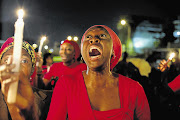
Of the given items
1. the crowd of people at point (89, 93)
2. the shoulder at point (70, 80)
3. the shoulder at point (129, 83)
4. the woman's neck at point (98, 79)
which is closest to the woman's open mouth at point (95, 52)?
the crowd of people at point (89, 93)

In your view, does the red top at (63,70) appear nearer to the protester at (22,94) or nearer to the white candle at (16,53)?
the protester at (22,94)

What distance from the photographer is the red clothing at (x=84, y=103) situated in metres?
1.84

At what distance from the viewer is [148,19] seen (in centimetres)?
2977

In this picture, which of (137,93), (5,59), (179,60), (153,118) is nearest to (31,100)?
(5,59)

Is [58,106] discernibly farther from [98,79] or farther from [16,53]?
[16,53]

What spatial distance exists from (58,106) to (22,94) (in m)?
0.38

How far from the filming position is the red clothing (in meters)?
1.84

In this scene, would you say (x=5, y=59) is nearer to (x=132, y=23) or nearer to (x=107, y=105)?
(x=107, y=105)

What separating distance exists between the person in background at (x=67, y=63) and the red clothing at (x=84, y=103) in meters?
2.57

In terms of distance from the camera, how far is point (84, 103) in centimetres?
188

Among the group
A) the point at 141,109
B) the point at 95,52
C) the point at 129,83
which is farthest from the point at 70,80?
the point at 141,109

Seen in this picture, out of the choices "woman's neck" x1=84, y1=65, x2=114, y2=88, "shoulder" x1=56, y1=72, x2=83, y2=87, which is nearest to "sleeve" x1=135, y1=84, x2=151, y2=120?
"woman's neck" x1=84, y1=65, x2=114, y2=88

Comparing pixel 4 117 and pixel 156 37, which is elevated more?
pixel 156 37

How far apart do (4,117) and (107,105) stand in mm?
1109
